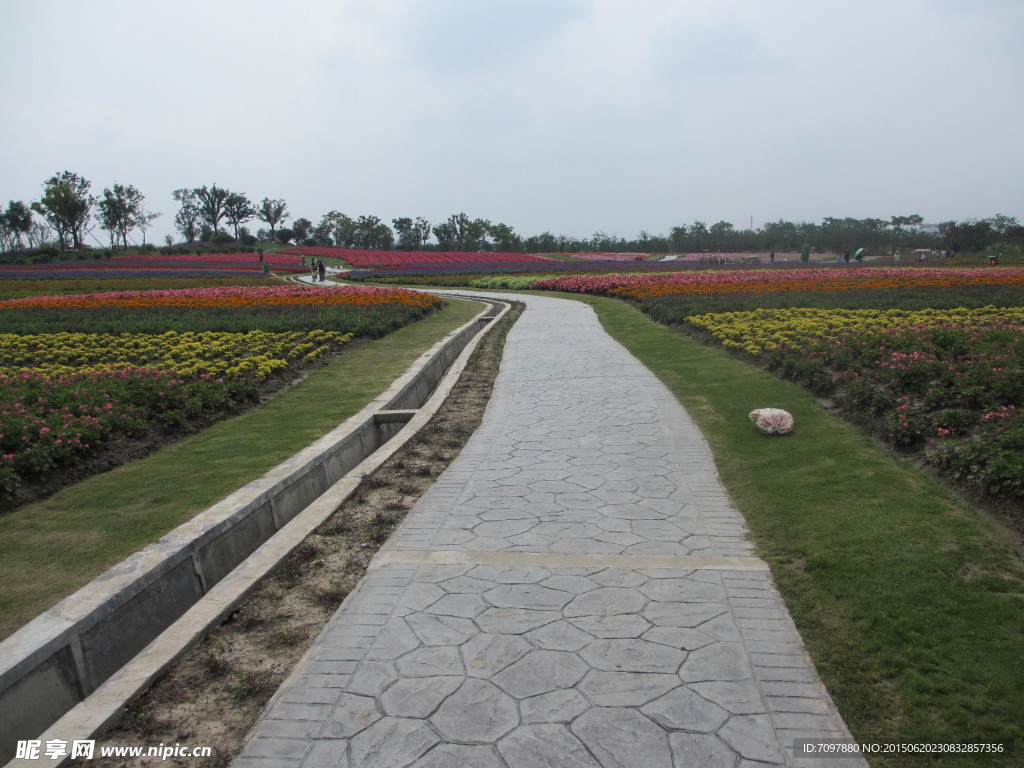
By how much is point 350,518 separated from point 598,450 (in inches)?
93.1

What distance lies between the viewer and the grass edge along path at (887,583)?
2.49 m

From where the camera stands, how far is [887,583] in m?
3.37

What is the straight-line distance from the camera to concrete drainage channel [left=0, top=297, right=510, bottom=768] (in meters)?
2.60

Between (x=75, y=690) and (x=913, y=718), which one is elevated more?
(x=913, y=718)

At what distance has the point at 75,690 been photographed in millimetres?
2893

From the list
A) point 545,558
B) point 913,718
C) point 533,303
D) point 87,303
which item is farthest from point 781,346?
point 87,303

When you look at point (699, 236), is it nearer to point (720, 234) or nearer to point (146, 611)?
point (720, 234)

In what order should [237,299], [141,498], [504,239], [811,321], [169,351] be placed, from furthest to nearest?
[504,239] → [237,299] → [811,321] → [169,351] → [141,498]

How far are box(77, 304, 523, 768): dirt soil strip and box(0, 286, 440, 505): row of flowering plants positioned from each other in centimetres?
262

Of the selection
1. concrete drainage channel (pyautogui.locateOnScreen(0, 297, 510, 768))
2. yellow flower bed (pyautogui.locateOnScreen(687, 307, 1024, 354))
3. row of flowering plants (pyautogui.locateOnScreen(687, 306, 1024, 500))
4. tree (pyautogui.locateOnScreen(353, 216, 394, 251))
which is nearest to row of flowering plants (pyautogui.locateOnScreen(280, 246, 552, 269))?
tree (pyautogui.locateOnScreen(353, 216, 394, 251))

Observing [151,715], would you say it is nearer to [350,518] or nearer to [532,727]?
[532,727]

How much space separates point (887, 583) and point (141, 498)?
16.0 feet

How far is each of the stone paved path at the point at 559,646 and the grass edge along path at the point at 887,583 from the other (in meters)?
0.17

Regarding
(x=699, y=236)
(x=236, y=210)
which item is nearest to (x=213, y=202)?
(x=236, y=210)
